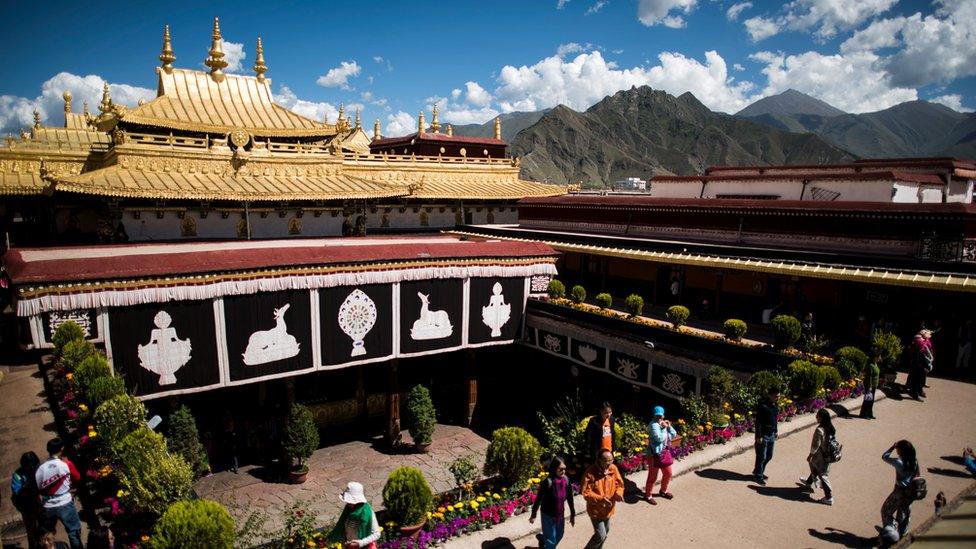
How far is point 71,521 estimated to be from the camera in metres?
7.42

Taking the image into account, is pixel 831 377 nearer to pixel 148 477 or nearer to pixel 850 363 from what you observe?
pixel 850 363

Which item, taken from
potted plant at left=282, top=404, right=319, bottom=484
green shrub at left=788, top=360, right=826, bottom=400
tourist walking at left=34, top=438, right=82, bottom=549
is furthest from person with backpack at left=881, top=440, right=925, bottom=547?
potted plant at left=282, top=404, right=319, bottom=484

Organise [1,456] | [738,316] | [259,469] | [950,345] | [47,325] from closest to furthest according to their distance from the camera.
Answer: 1. [1,456]
2. [47,325]
3. [950,345]
4. [259,469]
5. [738,316]

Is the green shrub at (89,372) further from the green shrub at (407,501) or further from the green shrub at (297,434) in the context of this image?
the green shrub at (407,501)

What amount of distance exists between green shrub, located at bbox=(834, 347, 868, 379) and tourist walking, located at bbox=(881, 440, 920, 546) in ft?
19.0

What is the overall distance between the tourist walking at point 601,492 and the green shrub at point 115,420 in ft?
23.5

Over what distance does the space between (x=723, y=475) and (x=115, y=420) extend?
32.6 feet

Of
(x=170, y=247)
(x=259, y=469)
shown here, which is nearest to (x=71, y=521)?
(x=259, y=469)

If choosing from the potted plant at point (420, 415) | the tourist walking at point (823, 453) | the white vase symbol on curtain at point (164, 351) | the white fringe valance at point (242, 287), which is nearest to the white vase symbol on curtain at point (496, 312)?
the white fringe valance at point (242, 287)

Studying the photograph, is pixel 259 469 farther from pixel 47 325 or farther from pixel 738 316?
pixel 738 316

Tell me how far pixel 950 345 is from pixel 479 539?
1423 centimetres

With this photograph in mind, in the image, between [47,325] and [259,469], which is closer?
[47,325]

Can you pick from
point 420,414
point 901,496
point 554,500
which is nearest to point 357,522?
point 554,500

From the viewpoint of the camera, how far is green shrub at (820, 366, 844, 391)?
1148cm
